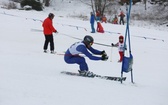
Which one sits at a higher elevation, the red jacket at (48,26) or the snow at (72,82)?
the red jacket at (48,26)

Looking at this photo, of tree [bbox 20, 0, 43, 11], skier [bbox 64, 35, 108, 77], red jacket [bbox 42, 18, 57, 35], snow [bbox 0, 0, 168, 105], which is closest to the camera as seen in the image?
snow [bbox 0, 0, 168, 105]

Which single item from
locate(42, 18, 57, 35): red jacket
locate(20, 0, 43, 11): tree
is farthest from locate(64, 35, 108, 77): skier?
locate(20, 0, 43, 11): tree

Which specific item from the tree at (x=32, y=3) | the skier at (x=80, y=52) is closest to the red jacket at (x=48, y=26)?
the skier at (x=80, y=52)

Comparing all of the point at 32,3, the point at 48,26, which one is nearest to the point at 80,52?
the point at 48,26

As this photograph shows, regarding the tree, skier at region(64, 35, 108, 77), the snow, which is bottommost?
the snow

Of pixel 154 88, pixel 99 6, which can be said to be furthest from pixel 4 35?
pixel 99 6

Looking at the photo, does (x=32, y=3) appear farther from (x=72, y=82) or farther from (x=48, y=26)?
(x=72, y=82)

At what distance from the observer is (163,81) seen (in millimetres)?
9023

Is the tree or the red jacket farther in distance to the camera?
the tree

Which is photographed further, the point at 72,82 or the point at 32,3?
the point at 32,3

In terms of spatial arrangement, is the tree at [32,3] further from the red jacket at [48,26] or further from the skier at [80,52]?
the skier at [80,52]

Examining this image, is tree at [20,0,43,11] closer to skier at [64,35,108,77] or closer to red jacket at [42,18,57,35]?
red jacket at [42,18,57,35]

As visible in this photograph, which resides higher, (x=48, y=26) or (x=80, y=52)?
(x=48, y=26)

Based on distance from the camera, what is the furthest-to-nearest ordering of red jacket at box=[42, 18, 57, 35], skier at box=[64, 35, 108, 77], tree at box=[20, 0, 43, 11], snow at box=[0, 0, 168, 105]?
tree at box=[20, 0, 43, 11] → red jacket at box=[42, 18, 57, 35] → skier at box=[64, 35, 108, 77] → snow at box=[0, 0, 168, 105]
